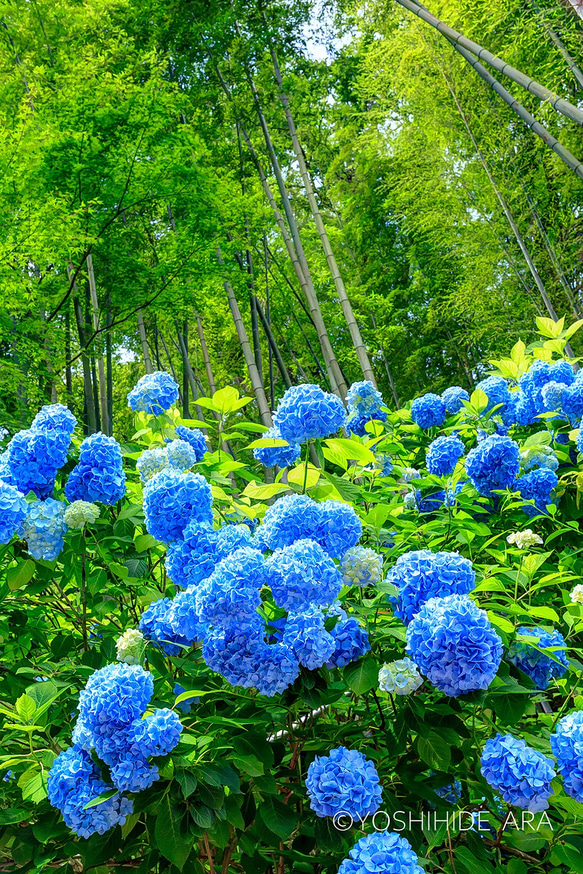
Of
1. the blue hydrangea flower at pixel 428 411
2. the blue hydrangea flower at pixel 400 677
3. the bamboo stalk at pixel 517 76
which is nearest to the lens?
the blue hydrangea flower at pixel 400 677

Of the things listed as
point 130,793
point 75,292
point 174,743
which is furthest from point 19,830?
point 75,292

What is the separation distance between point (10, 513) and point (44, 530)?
0.06m

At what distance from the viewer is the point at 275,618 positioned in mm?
988

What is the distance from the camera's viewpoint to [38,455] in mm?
1144

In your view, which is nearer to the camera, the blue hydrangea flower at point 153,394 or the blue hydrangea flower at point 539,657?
the blue hydrangea flower at point 539,657

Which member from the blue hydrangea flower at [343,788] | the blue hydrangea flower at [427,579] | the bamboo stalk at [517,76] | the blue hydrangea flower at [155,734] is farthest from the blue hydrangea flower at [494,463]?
the bamboo stalk at [517,76]

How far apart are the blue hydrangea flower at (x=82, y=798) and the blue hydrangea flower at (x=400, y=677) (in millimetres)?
365

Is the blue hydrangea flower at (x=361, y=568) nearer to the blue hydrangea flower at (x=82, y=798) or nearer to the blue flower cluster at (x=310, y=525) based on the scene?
the blue flower cluster at (x=310, y=525)

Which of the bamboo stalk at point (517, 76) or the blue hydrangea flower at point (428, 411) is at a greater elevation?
the bamboo stalk at point (517, 76)

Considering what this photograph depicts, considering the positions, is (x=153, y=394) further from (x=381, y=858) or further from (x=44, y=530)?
(x=381, y=858)

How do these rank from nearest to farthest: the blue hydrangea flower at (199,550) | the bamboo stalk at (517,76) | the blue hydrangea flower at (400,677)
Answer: the blue hydrangea flower at (400,677)
the blue hydrangea flower at (199,550)
the bamboo stalk at (517,76)

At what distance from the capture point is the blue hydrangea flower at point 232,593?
826 mm

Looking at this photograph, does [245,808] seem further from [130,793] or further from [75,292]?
[75,292]

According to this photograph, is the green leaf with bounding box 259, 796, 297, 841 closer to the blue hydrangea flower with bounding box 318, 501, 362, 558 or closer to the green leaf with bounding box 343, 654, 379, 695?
the green leaf with bounding box 343, 654, 379, 695
